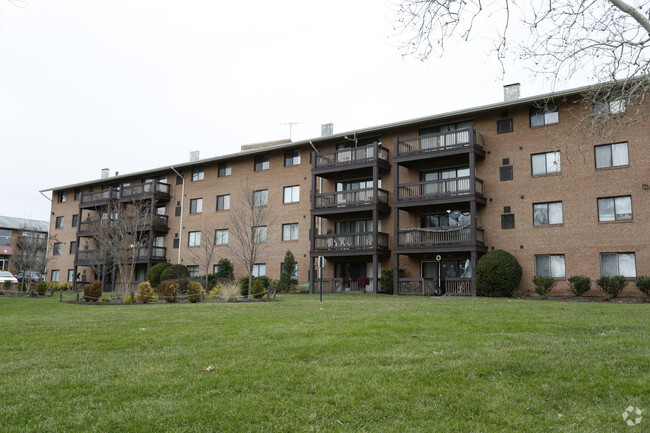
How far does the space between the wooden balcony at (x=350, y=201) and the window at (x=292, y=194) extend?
3467mm

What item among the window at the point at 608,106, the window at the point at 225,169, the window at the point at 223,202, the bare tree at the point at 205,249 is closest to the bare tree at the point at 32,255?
the bare tree at the point at 205,249

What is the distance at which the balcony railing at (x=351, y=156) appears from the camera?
28.8 m

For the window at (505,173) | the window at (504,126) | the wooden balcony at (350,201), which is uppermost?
the window at (504,126)

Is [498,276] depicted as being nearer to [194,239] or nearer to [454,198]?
[454,198]

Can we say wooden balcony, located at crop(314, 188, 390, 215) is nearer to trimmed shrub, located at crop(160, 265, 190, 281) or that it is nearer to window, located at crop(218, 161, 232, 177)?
window, located at crop(218, 161, 232, 177)

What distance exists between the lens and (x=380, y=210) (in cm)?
2842

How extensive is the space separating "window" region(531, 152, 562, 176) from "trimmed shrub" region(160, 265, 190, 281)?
2200 cm

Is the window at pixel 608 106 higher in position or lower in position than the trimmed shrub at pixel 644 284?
higher

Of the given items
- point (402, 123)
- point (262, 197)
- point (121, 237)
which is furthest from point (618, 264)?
point (121, 237)

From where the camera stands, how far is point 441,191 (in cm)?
2628

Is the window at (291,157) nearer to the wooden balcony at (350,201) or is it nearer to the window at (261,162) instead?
the window at (261,162)

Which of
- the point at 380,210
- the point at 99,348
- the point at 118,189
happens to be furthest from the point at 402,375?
the point at 118,189

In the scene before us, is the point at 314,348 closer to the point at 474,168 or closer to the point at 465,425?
the point at 465,425

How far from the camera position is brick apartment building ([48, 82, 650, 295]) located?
22.9 meters
